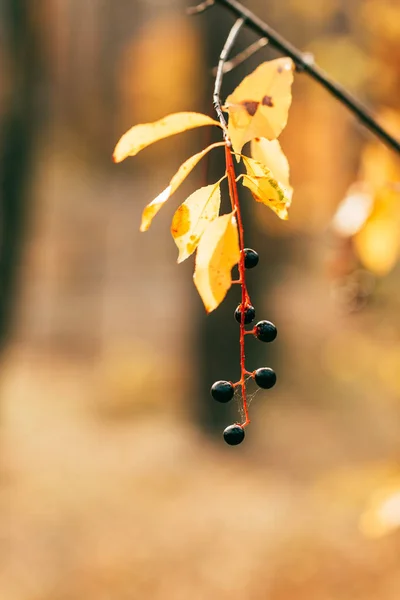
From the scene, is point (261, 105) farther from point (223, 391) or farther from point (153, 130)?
point (223, 391)

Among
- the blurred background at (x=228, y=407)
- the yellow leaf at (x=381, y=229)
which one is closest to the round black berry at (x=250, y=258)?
the blurred background at (x=228, y=407)

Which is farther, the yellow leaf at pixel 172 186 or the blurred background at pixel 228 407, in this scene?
the blurred background at pixel 228 407

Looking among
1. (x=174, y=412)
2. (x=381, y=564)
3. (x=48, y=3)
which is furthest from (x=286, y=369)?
(x=48, y=3)

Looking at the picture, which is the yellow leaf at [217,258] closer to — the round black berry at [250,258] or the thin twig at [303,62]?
the round black berry at [250,258]

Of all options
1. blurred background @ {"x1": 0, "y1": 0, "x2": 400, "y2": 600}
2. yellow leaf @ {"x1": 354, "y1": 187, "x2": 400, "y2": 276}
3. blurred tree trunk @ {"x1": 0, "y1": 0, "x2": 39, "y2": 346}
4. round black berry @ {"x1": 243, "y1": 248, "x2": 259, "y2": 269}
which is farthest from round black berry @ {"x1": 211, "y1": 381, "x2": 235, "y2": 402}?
blurred tree trunk @ {"x1": 0, "y1": 0, "x2": 39, "y2": 346}

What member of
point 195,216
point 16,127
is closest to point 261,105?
point 195,216

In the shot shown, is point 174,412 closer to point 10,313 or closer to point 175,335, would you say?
point 10,313
